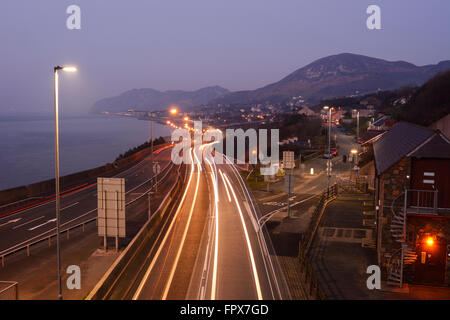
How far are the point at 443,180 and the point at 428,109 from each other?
53.3m

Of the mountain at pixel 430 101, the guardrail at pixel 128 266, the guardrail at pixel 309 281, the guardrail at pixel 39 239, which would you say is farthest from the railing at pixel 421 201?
the mountain at pixel 430 101

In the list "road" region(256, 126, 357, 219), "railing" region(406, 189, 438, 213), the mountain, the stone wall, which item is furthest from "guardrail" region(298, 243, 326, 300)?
the mountain

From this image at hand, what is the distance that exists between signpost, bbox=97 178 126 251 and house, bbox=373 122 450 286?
11329 millimetres

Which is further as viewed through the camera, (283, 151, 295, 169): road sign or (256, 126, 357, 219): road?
(283, 151, 295, 169): road sign

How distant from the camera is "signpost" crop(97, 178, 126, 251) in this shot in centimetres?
1922

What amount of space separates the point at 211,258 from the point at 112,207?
206 inches

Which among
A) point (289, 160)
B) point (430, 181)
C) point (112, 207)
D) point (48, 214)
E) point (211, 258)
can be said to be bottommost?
point (48, 214)

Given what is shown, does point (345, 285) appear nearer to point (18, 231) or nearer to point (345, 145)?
point (18, 231)

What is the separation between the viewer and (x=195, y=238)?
21.4m

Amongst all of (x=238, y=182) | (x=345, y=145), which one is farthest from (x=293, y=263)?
(x=345, y=145)

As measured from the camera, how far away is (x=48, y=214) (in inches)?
1089

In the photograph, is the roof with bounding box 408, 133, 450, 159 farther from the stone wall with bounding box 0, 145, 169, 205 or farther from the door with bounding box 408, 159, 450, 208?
the stone wall with bounding box 0, 145, 169, 205

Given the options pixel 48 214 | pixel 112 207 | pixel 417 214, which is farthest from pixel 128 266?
pixel 48 214

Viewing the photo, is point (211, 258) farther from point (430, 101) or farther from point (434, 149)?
point (430, 101)
